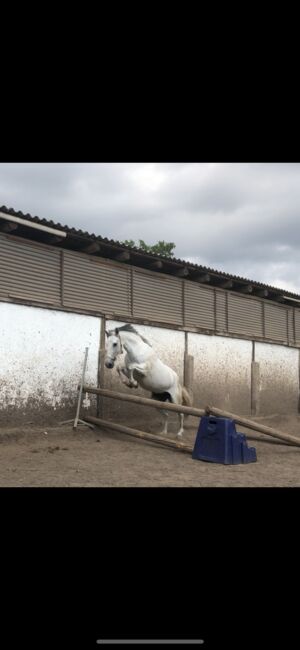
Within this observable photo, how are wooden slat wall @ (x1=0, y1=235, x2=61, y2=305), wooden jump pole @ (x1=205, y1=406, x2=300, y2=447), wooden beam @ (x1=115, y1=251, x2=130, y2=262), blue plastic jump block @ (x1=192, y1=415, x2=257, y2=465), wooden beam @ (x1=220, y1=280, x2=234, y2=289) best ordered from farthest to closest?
wooden beam @ (x1=220, y1=280, x2=234, y2=289), wooden beam @ (x1=115, y1=251, x2=130, y2=262), wooden slat wall @ (x1=0, y1=235, x2=61, y2=305), wooden jump pole @ (x1=205, y1=406, x2=300, y2=447), blue plastic jump block @ (x1=192, y1=415, x2=257, y2=465)

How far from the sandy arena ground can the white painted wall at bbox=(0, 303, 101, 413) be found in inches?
21.7

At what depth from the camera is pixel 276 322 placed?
1553cm

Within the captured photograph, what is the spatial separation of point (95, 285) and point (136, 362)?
210cm

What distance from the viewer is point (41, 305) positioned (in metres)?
8.74

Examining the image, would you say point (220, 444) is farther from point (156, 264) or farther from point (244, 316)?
point (244, 316)

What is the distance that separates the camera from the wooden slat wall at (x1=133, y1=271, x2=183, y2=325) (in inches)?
431

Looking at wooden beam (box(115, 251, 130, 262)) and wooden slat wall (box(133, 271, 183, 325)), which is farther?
Result: wooden slat wall (box(133, 271, 183, 325))

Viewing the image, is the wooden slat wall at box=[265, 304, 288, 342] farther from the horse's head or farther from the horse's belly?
the horse's head

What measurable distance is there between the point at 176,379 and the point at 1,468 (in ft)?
13.7

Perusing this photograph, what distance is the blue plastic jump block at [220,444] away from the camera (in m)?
6.85

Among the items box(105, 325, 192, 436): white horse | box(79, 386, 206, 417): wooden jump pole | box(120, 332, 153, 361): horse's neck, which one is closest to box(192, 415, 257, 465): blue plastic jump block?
box(79, 386, 206, 417): wooden jump pole

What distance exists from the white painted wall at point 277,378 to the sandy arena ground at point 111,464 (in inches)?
202
